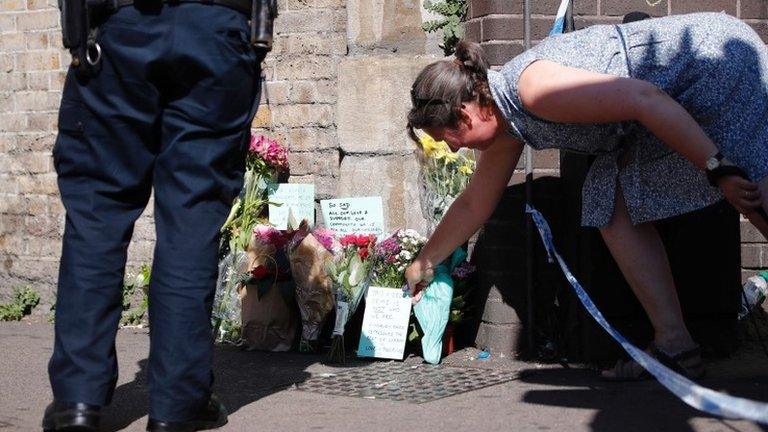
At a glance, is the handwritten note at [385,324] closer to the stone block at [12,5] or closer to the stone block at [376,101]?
the stone block at [376,101]

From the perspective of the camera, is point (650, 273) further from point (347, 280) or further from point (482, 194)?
point (347, 280)

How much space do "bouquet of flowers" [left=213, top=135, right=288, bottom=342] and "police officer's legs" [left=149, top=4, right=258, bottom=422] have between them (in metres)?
1.96

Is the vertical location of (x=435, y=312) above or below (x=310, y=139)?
below

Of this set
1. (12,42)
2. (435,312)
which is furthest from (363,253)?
(12,42)

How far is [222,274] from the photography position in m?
5.67

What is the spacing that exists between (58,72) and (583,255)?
11.2ft

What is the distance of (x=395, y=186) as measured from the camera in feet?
18.5

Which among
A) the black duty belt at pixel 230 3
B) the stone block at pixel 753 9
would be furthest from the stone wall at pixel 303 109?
the black duty belt at pixel 230 3

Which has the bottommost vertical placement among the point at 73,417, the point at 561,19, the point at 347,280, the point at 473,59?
the point at 73,417

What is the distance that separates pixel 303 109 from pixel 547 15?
1572 millimetres

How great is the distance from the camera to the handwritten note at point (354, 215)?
216 inches

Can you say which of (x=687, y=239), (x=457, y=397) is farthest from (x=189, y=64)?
(x=687, y=239)

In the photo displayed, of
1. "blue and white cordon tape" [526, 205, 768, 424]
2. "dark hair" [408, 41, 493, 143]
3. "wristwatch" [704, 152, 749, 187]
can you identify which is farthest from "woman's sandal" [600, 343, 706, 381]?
"dark hair" [408, 41, 493, 143]

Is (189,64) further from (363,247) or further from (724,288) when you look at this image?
(724,288)
